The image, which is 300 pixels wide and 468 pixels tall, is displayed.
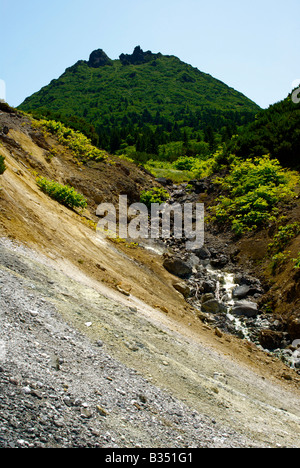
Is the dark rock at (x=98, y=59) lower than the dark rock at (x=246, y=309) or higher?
higher

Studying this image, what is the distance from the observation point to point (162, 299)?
1114 centimetres

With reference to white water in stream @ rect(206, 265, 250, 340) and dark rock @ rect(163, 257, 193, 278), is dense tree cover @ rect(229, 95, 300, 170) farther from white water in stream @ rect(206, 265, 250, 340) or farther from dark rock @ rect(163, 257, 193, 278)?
dark rock @ rect(163, 257, 193, 278)

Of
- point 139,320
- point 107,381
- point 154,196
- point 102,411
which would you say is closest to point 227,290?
point 139,320

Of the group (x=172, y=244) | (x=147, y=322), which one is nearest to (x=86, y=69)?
(x=172, y=244)

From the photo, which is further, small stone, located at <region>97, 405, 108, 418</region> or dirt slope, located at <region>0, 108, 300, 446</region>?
dirt slope, located at <region>0, 108, 300, 446</region>

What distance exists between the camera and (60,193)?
47.7 feet

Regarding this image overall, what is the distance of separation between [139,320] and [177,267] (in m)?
6.21

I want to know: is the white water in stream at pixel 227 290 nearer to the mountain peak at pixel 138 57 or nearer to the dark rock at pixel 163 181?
the dark rock at pixel 163 181

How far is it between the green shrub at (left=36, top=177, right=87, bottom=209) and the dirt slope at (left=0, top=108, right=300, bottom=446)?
576 millimetres

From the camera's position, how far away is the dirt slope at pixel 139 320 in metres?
5.67

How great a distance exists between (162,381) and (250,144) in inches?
818

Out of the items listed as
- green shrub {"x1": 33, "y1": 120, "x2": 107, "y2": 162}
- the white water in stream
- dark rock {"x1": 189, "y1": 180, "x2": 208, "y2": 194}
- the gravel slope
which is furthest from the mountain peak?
the gravel slope

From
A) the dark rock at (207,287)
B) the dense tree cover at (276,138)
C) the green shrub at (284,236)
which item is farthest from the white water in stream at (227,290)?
the dense tree cover at (276,138)

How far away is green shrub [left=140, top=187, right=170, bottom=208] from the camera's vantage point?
69.9 ft
